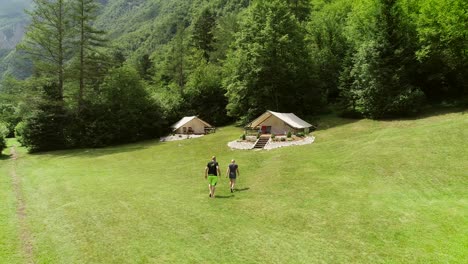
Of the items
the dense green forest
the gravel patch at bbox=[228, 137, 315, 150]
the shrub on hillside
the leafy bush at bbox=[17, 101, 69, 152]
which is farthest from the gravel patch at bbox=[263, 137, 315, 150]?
the leafy bush at bbox=[17, 101, 69, 152]

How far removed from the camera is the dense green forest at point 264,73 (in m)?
40.1

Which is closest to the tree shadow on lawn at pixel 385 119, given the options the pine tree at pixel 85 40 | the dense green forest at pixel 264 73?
the dense green forest at pixel 264 73

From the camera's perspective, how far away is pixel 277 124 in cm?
4259

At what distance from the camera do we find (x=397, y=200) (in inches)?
645

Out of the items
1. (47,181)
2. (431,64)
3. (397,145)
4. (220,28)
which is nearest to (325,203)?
(397,145)

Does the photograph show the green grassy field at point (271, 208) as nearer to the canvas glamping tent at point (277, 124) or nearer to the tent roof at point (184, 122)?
the canvas glamping tent at point (277, 124)

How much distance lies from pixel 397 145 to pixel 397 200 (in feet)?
33.9

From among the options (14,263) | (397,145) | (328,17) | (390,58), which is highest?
(328,17)

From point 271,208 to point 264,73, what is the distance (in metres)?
35.1

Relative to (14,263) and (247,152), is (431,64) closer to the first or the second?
(247,152)

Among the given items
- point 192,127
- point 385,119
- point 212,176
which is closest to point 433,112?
point 385,119

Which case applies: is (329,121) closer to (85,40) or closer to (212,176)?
(212,176)

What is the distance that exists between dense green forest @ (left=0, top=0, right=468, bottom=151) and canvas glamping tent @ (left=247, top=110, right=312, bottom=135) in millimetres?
6862

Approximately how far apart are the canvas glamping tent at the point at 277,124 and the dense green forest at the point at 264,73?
6862 mm
